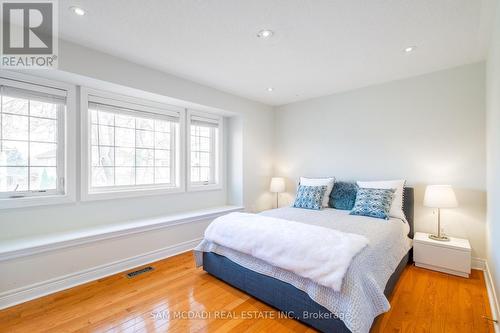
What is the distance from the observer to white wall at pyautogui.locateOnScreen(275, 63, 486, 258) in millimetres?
2707

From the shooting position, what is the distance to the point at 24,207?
227 centimetres

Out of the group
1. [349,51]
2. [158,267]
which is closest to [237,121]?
[349,51]

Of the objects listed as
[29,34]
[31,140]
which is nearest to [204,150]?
[31,140]

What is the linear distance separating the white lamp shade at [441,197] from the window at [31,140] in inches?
162

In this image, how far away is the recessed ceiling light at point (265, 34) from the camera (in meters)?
2.06

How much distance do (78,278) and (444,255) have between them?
391cm

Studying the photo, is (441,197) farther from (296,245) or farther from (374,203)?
(296,245)

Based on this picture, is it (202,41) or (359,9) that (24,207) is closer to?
(202,41)

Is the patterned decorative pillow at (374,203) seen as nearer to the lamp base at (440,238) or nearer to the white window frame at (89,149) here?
the lamp base at (440,238)

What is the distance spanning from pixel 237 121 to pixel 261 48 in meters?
1.88

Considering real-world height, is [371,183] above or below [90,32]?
below

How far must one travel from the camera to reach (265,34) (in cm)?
211

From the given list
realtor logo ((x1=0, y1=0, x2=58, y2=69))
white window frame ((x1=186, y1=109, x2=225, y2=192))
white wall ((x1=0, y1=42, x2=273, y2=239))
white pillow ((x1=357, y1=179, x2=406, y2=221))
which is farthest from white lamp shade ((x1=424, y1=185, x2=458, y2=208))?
realtor logo ((x1=0, y1=0, x2=58, y2=69))

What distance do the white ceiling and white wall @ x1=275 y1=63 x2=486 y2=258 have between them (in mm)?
303
